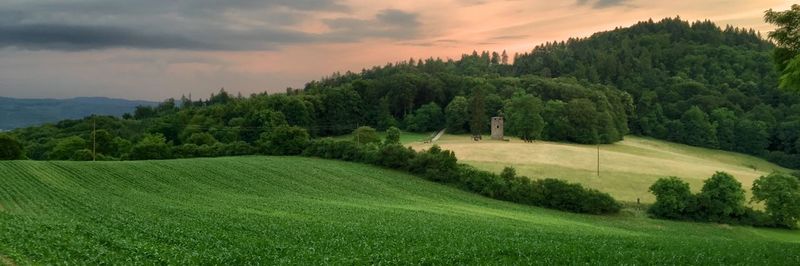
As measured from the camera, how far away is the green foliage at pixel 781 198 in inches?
2319

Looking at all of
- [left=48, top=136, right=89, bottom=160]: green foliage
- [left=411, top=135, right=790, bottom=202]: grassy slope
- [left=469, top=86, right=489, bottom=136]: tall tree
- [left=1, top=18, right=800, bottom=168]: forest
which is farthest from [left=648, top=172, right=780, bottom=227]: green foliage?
[left=48, top=136, right=89, bottom=160]: green foliage

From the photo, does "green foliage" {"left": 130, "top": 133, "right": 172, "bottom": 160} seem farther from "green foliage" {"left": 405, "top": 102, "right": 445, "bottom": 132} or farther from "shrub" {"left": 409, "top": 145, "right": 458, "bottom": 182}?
"green foliage" {"left": 405, "top": 102, "right": 445, "bottom": 132}

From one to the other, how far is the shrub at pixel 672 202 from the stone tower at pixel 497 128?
193 feet

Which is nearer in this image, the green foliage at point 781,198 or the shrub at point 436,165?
the green foliage at point 781,198

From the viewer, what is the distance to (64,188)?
44531 mm

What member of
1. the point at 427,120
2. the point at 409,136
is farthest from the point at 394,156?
the point at 427,120

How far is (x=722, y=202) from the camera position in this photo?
5972cm

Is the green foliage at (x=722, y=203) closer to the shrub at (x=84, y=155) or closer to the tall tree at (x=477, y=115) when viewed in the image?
the tall tree at (x=477, y=115)

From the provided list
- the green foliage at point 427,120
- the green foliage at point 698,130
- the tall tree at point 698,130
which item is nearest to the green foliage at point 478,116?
the green foliage at point 427,120

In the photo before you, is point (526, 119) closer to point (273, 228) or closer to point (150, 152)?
point (150, 152)

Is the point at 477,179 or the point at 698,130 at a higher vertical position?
the point at 698,130

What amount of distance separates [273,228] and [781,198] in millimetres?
58698

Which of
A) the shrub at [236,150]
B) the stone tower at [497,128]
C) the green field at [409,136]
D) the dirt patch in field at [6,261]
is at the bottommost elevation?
the shrub at [236,150]

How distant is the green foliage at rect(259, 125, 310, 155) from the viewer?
8712 cm
